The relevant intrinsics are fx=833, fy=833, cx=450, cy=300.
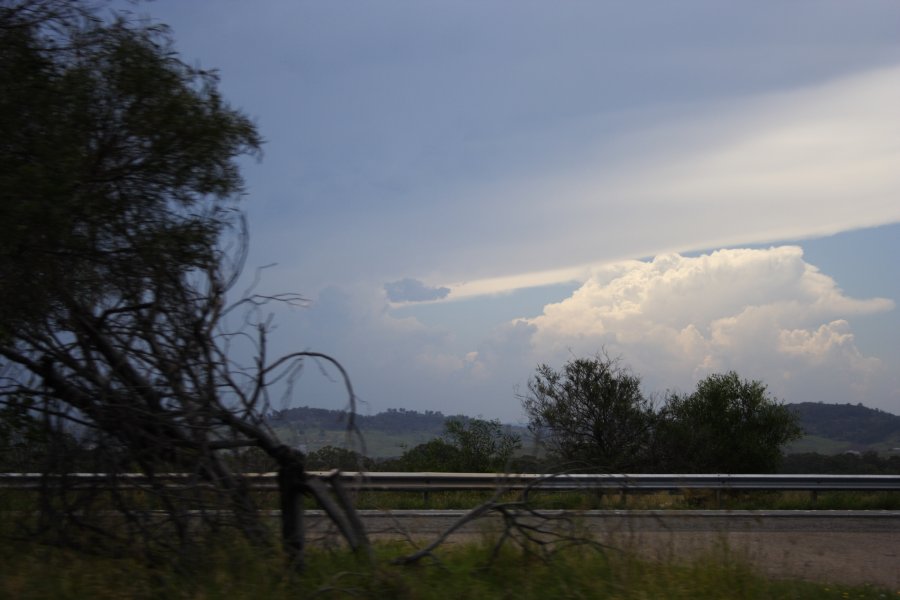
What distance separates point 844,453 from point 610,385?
43.0 feet

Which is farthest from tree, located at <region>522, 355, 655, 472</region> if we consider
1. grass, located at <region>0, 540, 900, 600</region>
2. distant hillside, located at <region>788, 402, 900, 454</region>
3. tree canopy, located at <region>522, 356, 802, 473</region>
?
distant hillside, located at <region>788, 402, 900, 454</region>

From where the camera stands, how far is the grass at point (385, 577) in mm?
6340

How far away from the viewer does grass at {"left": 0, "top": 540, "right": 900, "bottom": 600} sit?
6.34 metres

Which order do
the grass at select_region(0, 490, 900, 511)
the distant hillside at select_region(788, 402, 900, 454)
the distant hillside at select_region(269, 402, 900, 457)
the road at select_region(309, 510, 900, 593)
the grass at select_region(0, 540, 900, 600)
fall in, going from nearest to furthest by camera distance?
the grass at select_region(0, 540, 900, 600), the distant hillside at select_region(269, 402, 900, 457), the road at select_region(309, 510, 900, 593), the grass at select_region(0, 490, 900, 511), the distant hillside at select_region(788, 402, 900, 454)

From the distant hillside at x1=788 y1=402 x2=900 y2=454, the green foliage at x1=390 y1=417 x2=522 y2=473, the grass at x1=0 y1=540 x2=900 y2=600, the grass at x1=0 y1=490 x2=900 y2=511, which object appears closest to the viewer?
the grass at x1=0 y1=540 x2=900 y2=600

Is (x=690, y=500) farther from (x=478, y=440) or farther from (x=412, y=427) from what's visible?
(x=412, y=427)

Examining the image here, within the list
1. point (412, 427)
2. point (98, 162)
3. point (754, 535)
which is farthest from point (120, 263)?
point (412, 427)

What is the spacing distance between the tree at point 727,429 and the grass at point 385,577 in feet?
51.3

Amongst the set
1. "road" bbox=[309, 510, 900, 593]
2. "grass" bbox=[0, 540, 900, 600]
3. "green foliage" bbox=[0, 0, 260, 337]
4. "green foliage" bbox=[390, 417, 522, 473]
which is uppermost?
"green foliage" bbox=[0, 0, 260, 337]

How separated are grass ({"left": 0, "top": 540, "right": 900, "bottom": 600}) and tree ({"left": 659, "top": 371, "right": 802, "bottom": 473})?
15629 mm

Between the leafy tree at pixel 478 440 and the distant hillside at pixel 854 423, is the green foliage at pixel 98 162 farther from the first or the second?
the distant hillside at pixel 854 423

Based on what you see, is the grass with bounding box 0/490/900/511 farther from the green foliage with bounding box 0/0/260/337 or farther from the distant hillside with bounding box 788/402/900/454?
the distant hillside with bounding box 788/402/900/454

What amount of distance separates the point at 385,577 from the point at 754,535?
7.17 m

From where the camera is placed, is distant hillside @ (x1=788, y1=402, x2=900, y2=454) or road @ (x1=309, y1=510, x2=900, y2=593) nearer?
road @ (x1=309, y1=510, x2=900, y2=593)
